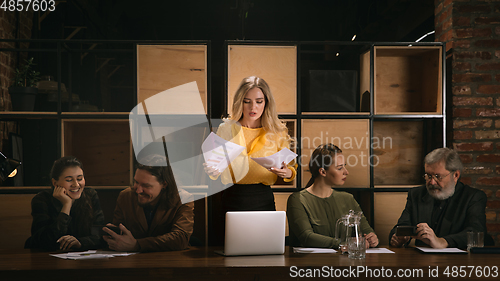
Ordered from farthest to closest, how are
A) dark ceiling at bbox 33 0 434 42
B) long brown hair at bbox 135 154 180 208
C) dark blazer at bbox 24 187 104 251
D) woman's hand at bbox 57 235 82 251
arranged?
dark ceiling at bbox 33 0 434 42 → long brown hair at bbox 135 154 180 208 → dark blazer at bbox 24 187 104 251 → woman's hand at bbox 57 235 82 251

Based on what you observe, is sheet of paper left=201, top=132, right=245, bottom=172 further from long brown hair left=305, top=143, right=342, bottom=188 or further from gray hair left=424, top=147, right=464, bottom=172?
gray hair left=424, top=147, right=464, bottom=172

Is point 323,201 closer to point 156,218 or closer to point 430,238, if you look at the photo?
point 430,238

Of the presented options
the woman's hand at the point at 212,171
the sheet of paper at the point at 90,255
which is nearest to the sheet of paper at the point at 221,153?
the woman's hand at the point at 212,171

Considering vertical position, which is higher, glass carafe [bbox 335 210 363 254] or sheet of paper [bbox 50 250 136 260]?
glass carafe [bbox 335 210 363 254]

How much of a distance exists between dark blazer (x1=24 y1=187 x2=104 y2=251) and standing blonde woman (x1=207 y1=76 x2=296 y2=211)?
2.59 feet

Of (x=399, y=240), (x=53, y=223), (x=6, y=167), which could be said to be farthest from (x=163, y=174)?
(x=399, y=240)

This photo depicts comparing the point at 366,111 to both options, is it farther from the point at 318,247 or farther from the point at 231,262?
the point at 231,262

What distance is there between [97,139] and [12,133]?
2.54 ft

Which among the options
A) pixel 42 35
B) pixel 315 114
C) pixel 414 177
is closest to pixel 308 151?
pixel 315 114

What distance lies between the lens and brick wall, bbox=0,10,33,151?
11.0ft

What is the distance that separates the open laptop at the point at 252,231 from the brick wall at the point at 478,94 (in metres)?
2.09

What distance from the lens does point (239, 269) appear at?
1.56m

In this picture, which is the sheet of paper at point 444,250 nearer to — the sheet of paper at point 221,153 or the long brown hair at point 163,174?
the sheet of paper at point 221,153

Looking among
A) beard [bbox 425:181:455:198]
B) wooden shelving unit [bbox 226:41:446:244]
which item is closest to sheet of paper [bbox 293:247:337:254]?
beard [bbox 425:181:455:198]
